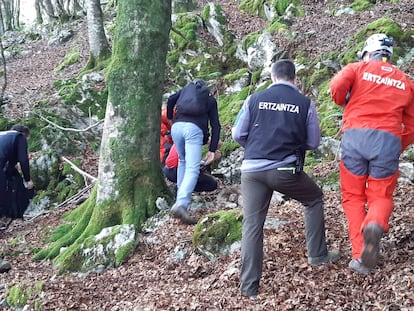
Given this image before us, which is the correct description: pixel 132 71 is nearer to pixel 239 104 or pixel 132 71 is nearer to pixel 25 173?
pixel 25 173

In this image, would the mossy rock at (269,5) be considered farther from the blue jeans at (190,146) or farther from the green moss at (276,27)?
the blue jeans at (190,146)

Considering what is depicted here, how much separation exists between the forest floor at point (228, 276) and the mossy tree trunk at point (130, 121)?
1.94 feet

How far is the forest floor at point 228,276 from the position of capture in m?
4.21

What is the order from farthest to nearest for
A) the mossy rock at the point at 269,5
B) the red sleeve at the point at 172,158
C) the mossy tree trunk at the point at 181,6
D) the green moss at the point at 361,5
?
the mossy tree trunk at the point at 181,6, the mossy rock at the point at 269,5, the green moss at the point at 361,5, the red sleeve at the point at 172,158

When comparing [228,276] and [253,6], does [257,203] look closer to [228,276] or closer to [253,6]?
[228,276]

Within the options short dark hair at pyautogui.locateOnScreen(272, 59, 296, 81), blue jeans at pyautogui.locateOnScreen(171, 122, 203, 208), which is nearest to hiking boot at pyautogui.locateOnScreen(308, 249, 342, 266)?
short dark hair at pyautogui.locateOnScreen(272, 59, 296, 81)

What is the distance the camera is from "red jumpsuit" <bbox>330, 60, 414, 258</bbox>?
168 inches

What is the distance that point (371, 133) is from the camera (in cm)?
429

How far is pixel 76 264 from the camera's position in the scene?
6.05 meters

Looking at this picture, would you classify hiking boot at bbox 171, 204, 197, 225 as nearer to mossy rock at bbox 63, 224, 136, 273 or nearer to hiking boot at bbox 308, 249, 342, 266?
mossy rock at bbox 63, 224, 136, 273

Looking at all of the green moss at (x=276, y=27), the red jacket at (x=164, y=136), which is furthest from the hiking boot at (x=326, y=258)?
the green moss at (x=276, y=27)

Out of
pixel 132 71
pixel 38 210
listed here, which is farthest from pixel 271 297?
pixel 38 210

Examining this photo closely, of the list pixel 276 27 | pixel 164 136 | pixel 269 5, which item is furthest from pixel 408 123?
pixel 269 5

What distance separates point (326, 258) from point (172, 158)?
3351 mm
